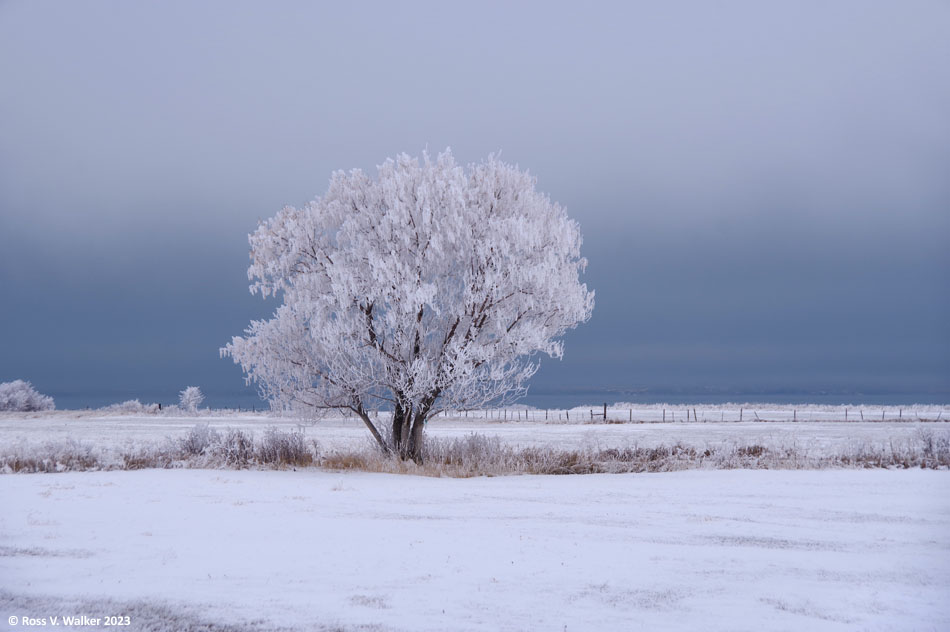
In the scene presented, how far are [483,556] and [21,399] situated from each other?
77.6 meters

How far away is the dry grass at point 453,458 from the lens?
55.2ft

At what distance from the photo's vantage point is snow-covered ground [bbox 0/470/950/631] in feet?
20.0

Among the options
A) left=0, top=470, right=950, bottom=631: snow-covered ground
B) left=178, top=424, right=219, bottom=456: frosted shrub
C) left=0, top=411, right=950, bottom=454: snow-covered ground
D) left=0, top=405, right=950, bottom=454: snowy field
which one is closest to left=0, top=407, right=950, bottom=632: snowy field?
left=0, top=470, right=950, bottom=631: snow-covered ground

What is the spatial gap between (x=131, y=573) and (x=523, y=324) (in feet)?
38.0

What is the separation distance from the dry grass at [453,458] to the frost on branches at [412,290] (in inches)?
47.1

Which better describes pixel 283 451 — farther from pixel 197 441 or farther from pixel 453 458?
pixel 453 458

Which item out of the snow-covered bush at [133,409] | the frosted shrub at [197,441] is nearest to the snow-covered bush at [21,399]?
the snow-covered bush at [133,409]

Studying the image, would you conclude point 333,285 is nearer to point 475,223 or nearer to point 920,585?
point 475,223

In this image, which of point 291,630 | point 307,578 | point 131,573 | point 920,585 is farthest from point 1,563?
point 920,585

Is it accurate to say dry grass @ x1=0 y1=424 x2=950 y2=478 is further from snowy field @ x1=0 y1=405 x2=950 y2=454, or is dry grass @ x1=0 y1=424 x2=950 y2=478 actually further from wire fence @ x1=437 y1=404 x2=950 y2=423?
wire fence @ x1=437 y1=404 x2=950 y2=423

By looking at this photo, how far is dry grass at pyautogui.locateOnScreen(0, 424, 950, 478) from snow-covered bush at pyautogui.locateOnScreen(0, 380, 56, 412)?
201ft

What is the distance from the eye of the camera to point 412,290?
53.6 ft

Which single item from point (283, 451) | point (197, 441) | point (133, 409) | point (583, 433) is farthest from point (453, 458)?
point (133, 409)

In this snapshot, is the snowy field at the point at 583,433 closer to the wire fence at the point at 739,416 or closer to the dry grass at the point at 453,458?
the dry grass at the point at 453,458
